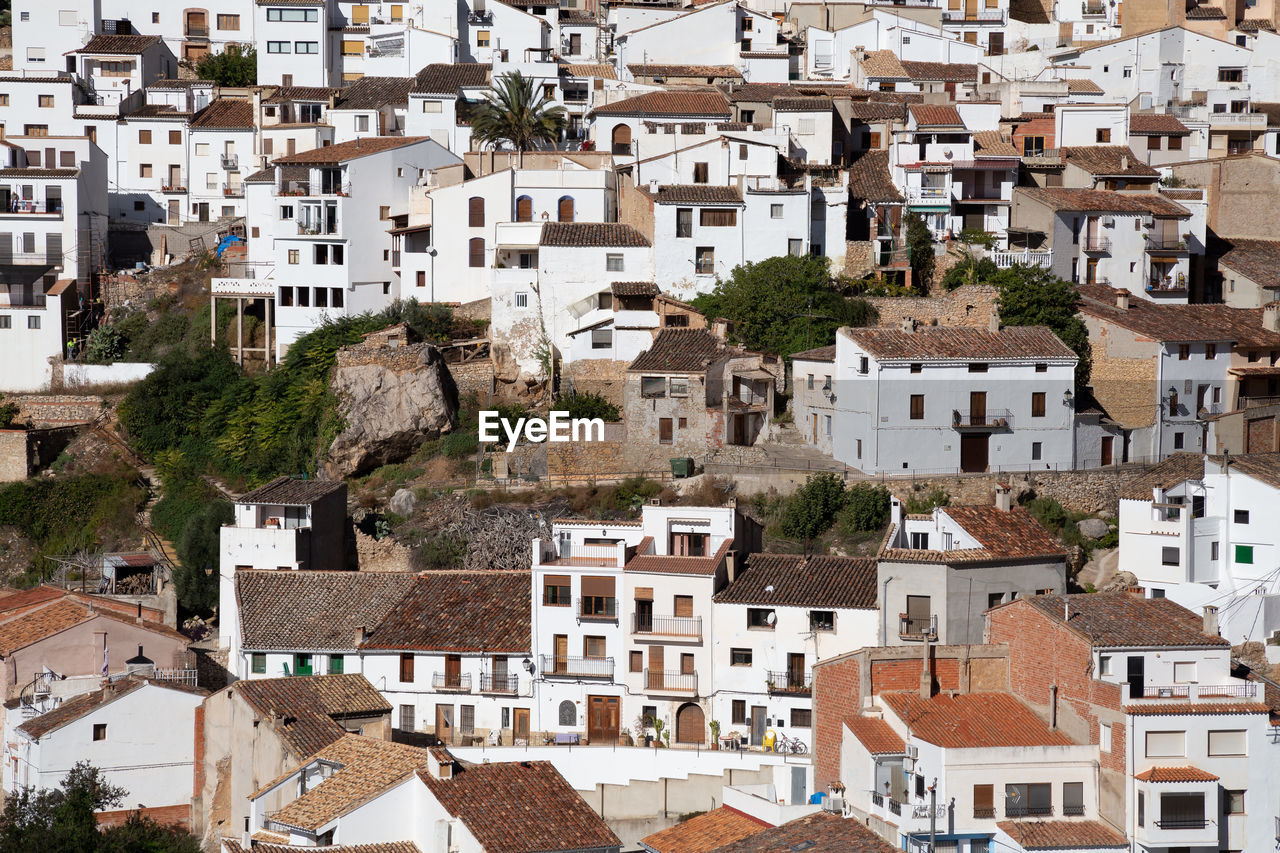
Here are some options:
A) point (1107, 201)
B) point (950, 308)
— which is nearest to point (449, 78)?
point (950, 308)

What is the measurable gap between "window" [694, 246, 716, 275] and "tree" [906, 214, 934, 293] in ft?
19.6

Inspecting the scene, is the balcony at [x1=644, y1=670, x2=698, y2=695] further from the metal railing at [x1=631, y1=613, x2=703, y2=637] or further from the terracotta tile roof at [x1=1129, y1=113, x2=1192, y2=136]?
the terracotta tile roof at [x1=1129, y1=113, x2=1192, y2=136]

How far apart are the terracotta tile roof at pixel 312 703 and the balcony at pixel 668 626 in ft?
19.5

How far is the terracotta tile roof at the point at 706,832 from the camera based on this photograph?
38969 mm

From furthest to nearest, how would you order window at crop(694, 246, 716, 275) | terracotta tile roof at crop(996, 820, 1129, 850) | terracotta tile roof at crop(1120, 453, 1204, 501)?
window at crop(694, 246, 716, 275) → terracotta tile roof at crop(1120, 453, 1204, 501) → terracotta tile roof at crop(996, 820, 1129, 850)

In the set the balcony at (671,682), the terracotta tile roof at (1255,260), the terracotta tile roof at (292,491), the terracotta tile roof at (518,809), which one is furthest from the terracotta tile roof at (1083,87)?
the terracotta tile roof at (518,809)

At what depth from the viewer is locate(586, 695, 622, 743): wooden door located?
Result: 151 ft

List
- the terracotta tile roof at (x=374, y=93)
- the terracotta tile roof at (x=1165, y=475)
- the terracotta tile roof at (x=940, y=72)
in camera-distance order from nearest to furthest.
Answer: the terracotta tile roof at (x=1165, y=475), the terracotta tile roof at (x=374, y=93), the terracotta tile roof at (x=940, y=72)

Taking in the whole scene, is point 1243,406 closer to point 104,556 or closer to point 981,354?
point 981,354

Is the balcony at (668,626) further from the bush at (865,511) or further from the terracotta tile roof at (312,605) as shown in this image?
the bush at (865,511)

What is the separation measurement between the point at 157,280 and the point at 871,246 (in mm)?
24540

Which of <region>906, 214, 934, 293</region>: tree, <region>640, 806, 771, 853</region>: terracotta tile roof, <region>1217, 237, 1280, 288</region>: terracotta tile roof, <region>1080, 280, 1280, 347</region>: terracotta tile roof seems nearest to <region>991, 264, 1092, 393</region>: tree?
<region>1080, 280, 1280, 347</region>: terracotta tile roof

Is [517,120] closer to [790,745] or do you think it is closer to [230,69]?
[230,69]

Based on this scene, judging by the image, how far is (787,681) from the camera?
4494cm
